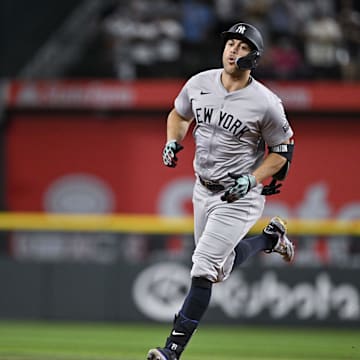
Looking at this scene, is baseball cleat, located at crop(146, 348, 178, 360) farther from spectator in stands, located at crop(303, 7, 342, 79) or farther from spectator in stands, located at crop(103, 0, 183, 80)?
spectator in stands, located at crop(303, 7, 342, 79)

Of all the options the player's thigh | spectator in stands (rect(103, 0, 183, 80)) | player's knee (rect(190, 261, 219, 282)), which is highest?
spectator in stands (rect(103, 0, 183, 80))

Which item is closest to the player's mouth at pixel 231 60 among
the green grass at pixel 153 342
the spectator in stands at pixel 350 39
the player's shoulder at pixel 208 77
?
the player's shoulder at pixel 208 77

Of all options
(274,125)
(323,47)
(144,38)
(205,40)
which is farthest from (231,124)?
(323,47)

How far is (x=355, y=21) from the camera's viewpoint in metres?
14.8

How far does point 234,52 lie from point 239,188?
888 millimetres

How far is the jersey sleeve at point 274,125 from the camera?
672cm

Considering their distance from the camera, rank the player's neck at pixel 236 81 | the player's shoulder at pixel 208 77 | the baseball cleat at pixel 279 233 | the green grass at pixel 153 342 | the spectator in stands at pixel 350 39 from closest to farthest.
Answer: the player's neck at pixel 236 81 < the player's shoulder at pixel 208 77 < the baseball cleat at pixel 279 233 < the green grass at pixel 153 342 < the spectator in stands at pixel 350 39

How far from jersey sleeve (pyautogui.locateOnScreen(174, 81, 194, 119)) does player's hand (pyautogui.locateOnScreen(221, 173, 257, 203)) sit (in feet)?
2.48

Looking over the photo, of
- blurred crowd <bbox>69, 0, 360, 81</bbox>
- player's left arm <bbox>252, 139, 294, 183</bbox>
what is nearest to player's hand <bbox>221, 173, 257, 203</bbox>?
player's left arm <bbox>252, 139, 294, 183</bbox>

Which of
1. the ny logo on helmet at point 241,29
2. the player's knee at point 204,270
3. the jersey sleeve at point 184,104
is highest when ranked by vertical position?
the ny logo on helmet at point 241,29

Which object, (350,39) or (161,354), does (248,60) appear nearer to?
(161,354)

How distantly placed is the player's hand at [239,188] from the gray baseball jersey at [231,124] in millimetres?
337

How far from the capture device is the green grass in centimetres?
850

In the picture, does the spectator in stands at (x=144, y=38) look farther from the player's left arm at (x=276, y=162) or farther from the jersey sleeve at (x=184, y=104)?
the player's left arm at (x=276, y=162)
